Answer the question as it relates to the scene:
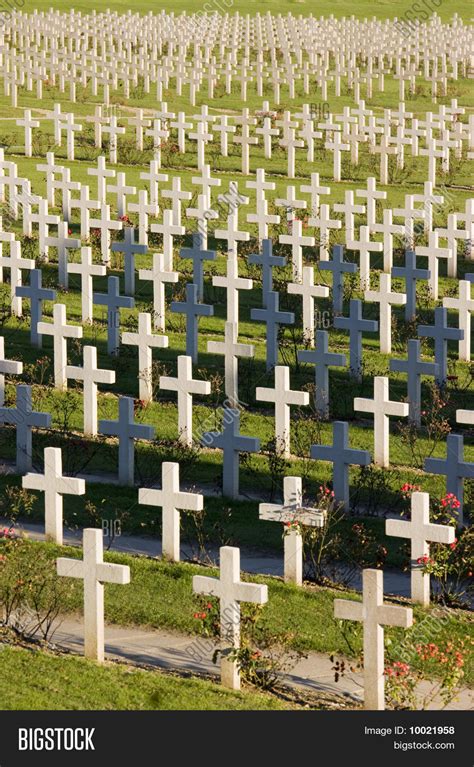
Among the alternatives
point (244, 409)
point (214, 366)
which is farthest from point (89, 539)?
point (214, 366)

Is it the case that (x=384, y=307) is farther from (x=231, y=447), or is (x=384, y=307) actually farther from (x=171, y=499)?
(x=171, y=499)

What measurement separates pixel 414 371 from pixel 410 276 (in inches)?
173

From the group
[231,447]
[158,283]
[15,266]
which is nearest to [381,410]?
[231,447]

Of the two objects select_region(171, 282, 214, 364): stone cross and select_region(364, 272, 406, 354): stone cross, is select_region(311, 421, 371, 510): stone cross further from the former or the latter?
select_region(364, 272, 406, 354): stone cross

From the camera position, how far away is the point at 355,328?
21.8 metres

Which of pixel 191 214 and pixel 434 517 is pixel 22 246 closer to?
pixel 191 214

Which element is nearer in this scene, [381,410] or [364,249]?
[381,410]

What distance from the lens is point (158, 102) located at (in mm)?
43406

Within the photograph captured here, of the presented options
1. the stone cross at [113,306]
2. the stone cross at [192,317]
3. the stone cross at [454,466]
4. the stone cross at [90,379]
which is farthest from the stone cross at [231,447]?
the stone cross at [113,306]

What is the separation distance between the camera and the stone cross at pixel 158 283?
77.8 ft

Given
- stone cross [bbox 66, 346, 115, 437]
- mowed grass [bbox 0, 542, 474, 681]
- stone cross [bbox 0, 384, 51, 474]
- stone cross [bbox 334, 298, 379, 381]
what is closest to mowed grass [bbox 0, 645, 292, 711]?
mowed grass [bbox 0, 542, 474, 681]

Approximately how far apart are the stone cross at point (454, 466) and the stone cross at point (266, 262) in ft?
26.5

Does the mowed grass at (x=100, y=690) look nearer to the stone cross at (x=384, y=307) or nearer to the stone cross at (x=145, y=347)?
the stone cross at (x=145, y=347)

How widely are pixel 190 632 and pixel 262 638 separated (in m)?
0.87
